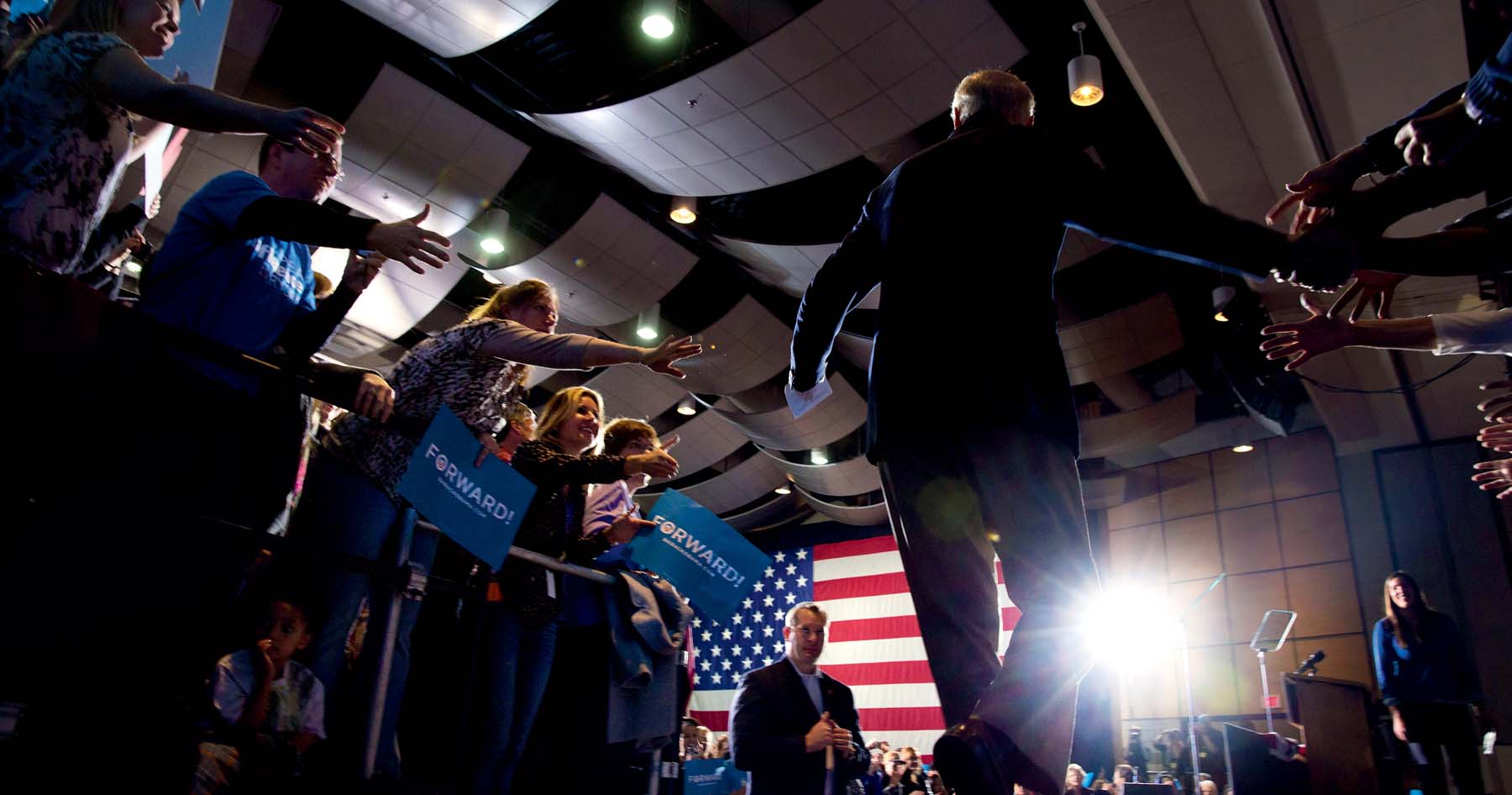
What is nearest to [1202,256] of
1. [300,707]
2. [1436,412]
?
[300,707]

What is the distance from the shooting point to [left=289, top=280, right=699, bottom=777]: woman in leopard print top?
2.10 metres

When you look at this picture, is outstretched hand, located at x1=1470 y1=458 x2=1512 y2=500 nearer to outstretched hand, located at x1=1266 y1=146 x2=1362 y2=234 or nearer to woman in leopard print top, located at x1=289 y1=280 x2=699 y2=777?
outstretched hand, located at x1=1266 y1=146 x2=1362 y2=234

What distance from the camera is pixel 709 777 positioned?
13.9ft

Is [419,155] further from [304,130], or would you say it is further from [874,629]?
[874,629]

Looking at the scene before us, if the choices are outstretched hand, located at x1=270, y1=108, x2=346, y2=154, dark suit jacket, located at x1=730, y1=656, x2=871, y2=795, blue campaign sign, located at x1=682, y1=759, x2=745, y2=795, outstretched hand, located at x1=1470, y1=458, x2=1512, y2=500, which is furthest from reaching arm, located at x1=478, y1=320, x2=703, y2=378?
outstretched hand, located at x1=1470, y1=458, x2=1512, y2=500

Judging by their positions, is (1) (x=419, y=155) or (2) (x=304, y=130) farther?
(1) (x=419, y=155)

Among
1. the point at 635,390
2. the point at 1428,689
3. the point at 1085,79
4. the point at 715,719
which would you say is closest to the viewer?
the point at 1428,689

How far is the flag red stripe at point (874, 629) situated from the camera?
13258mm

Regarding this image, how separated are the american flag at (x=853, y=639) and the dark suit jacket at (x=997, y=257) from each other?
439 inches

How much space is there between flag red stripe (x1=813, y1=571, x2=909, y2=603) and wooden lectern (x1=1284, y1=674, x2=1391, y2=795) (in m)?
8.73

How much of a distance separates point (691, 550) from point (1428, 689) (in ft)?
14.1

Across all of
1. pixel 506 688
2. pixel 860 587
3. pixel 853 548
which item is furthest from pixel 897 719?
pixel 506 688

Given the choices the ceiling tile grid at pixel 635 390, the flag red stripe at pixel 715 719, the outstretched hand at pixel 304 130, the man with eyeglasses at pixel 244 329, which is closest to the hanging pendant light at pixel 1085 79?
the man with eyeglasses at pixel 244 329

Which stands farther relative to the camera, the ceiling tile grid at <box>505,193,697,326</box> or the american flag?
the american flag
